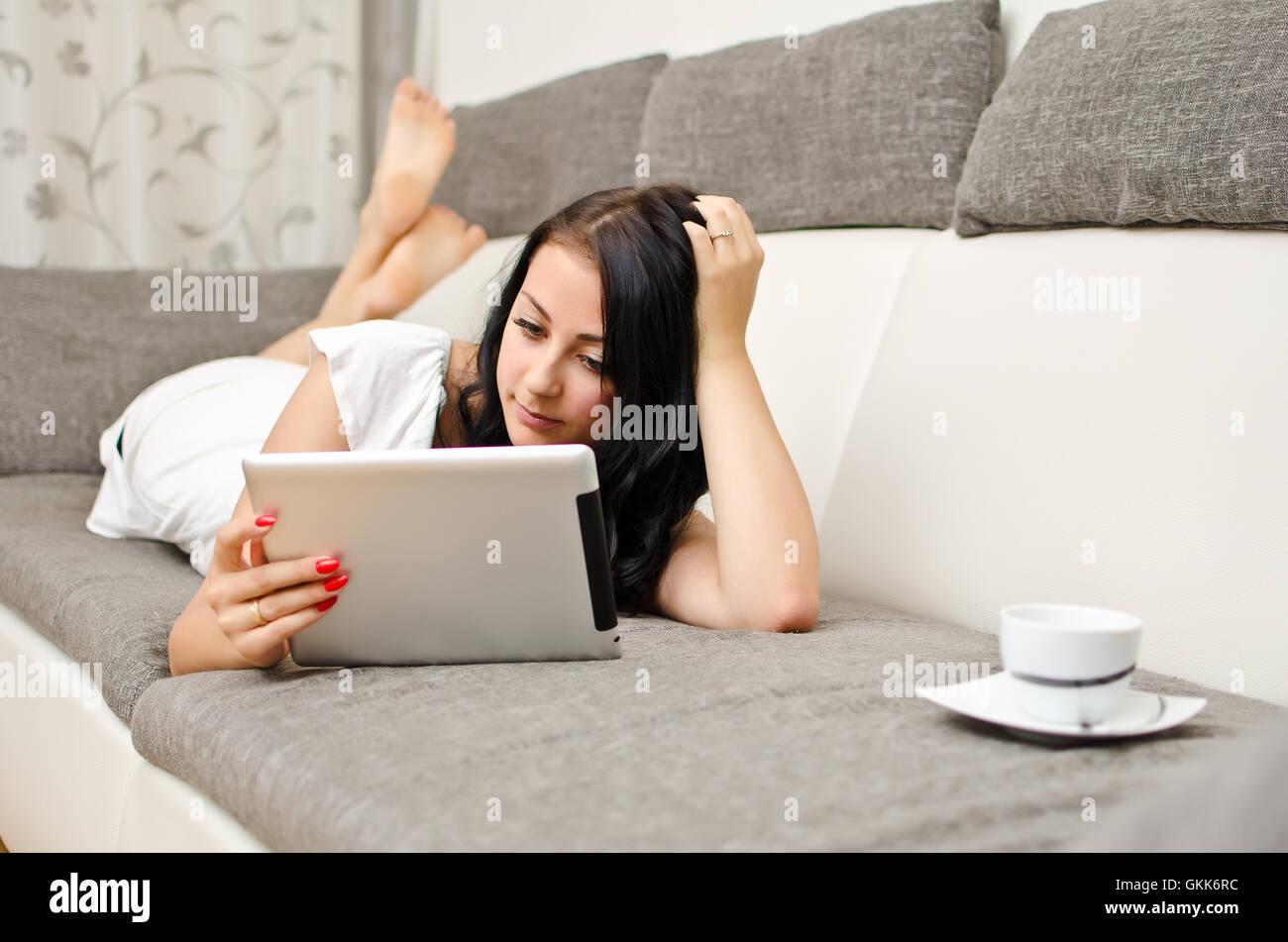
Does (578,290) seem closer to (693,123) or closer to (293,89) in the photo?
(693,123)

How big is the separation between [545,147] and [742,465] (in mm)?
1276

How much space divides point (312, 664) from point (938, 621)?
66cm

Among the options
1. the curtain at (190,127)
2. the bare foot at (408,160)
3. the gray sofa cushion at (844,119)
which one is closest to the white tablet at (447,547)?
the gray sofa cushion at (844,119)

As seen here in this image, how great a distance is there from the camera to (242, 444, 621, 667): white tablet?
0.87 metres

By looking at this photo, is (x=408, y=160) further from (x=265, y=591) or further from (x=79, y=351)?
(x=265, y=591)

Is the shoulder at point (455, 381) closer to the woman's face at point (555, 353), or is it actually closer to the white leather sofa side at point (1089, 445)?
the woman's face at point (555, 353)

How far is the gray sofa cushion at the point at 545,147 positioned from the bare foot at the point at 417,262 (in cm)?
7

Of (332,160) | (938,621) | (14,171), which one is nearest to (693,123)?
(938,621)

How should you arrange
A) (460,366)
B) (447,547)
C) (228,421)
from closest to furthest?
(447,547) → (460,366) → (228,421)

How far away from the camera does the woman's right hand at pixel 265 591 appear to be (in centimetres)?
90

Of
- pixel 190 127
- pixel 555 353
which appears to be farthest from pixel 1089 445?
pixel 190 127

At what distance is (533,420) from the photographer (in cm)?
119

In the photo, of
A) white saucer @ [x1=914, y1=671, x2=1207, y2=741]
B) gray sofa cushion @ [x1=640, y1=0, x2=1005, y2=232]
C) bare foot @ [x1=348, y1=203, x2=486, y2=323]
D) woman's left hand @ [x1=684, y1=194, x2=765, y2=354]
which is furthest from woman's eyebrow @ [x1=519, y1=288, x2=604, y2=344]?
bare foot @ [x1=348, y1=203, x2=486, y2=323]

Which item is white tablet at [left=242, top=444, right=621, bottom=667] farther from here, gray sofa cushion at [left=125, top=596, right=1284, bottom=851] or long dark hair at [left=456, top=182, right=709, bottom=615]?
long dark hair at [left=456, top=182, right=709, bottom=615]
